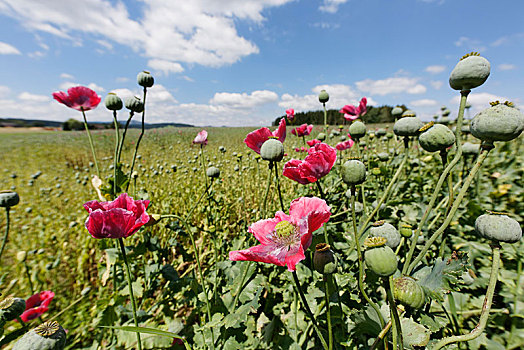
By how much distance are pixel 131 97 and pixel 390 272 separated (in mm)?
1568

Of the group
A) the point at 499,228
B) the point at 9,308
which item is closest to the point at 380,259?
the point at 499,228

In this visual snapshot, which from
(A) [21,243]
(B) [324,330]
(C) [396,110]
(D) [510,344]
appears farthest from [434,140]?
(A) [21,243]

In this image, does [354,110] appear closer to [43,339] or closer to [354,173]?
[354,173]

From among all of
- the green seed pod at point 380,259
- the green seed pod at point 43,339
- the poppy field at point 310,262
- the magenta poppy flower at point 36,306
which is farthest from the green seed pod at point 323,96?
the magenta poppy flower at point 36,306

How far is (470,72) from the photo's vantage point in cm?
69

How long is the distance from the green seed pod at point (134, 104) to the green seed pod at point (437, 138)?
1.48 meters

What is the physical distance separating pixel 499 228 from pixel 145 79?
5.83ft

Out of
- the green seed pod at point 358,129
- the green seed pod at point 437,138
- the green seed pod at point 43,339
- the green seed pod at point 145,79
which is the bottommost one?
the green seed pod at point 43,339

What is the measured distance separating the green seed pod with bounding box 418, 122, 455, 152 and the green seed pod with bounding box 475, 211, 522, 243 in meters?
0.23

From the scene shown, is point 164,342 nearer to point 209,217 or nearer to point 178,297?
point 178,297

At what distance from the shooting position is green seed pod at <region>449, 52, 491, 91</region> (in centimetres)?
69

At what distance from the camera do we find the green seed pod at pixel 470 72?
69 centimetres

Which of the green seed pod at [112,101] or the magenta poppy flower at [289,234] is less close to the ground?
the green seed pod at [112,101]

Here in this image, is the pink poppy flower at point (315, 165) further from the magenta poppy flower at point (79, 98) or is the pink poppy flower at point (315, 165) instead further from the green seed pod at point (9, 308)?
the magenta poppy flower at point (79, 98)
